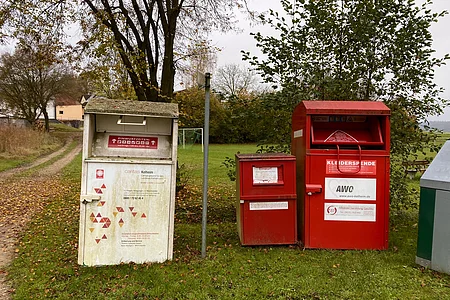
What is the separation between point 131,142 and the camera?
428 centimetres

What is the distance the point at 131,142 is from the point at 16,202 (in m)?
5.76

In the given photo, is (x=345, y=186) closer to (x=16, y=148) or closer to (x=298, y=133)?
(x=298, y=133)

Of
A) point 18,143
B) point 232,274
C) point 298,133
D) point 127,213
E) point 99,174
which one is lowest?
point 232,274

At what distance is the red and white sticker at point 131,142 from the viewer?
14.0 ft

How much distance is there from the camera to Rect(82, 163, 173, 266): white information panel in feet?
13.3

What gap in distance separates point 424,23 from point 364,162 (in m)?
2.99

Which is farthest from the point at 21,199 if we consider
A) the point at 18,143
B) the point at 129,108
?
the point at 18,143

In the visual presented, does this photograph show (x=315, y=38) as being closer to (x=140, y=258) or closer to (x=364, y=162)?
(x=364, y=162)

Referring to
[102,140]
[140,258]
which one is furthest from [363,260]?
[102,140]

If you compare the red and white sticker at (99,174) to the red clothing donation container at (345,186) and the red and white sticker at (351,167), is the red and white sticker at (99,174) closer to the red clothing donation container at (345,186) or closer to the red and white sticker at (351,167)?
the red clothing donation container at (345,186)

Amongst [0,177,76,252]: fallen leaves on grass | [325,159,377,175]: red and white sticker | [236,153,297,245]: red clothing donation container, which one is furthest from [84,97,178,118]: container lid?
[0,177,76,252]: fallen leaves on grass

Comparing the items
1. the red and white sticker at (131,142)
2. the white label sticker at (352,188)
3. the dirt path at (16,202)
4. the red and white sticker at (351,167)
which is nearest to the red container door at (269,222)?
the white label sticker at (352,188)

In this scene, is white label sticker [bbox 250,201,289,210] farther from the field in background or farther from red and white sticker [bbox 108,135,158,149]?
the field in background

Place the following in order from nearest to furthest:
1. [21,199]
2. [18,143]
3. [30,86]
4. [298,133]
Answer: [298,133]
[21,199]
[18,143]
[30,86]
